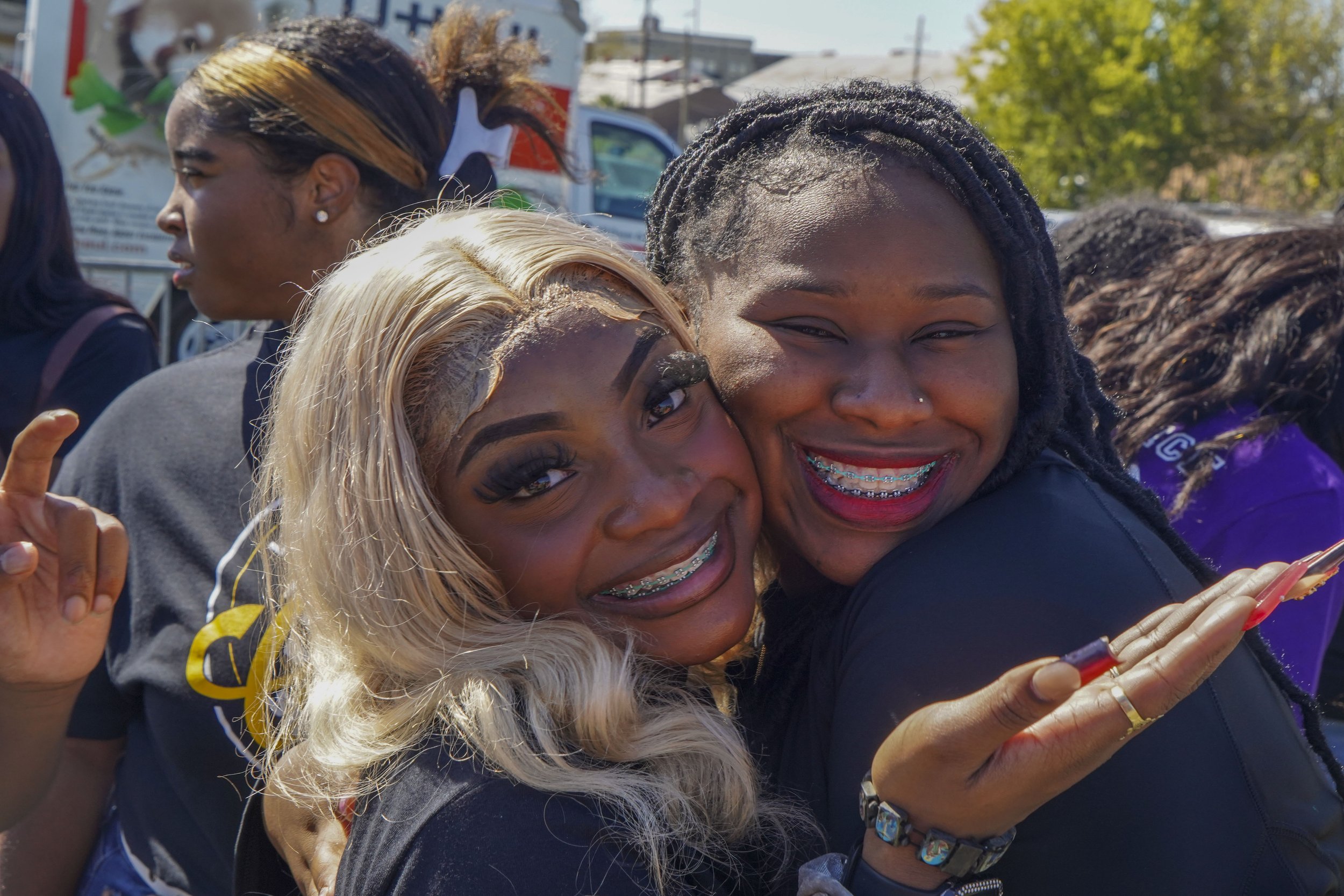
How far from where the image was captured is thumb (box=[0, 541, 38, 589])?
1662mm

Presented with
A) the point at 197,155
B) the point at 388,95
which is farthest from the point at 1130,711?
the point at 197,155

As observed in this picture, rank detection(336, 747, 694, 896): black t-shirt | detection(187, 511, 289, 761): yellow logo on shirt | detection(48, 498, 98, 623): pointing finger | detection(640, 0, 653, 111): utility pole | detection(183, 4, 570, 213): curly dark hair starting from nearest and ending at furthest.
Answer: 1. detection(336, 747, 694, 896): black t-shirt
2. detection(48, 498, 98, 623): pointing finger
3. detection(187, 511, 289, 761): yellow logo on shirt
4. detection(183, 4, 570, 213): curly dark hair
5. detection(640, 0, 653, 111): utility pole

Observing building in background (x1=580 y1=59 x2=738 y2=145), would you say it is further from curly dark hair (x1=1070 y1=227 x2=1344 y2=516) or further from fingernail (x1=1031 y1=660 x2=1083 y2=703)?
fingernail (x1=1031 y1=660 x2=1083 y2=703)

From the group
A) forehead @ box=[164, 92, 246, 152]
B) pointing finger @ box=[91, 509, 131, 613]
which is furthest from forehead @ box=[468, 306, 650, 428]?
forehead @ box=[164, 92, 246, 152]

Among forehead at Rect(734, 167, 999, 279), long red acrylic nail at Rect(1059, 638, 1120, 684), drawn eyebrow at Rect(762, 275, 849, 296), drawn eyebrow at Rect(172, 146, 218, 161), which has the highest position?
forehead at Rect(734, 167, 999, 279)

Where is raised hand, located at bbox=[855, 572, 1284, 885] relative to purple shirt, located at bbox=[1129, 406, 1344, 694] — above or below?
above

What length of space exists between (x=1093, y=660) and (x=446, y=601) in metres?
0.91

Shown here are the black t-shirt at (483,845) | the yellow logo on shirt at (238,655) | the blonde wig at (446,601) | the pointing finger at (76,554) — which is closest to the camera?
the black t-shirt at (483,845)

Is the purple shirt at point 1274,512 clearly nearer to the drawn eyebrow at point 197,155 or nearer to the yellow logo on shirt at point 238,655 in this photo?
the yellow logo on shirt at point 238,655

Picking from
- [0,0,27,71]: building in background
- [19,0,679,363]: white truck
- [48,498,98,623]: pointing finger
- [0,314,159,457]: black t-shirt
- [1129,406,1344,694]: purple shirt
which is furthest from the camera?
[0,0,27,71]: building in background

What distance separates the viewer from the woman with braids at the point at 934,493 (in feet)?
4.64

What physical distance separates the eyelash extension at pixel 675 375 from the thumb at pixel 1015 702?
28.6 inches

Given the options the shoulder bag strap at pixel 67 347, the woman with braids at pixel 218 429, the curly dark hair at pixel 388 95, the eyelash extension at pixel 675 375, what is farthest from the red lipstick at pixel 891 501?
the shoulder bag strap at pixel 67 347

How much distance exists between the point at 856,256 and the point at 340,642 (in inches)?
38.5
